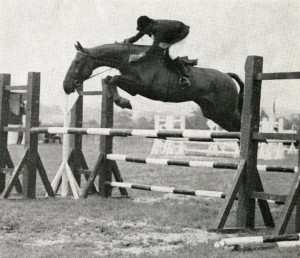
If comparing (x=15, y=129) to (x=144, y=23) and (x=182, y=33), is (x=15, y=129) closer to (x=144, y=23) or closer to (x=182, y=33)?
(x=144, y=23)

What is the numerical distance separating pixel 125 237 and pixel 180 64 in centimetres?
352

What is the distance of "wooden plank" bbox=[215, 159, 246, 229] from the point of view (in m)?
5.63

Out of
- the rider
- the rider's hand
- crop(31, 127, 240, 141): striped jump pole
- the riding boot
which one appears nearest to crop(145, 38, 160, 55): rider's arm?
the rider

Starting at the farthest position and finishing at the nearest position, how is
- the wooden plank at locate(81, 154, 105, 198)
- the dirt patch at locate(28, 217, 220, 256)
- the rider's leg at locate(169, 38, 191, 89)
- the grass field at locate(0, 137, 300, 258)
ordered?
the wooden plank at locate(81, 154, 105, 198) → the rider's leg at locate(169, 38, 191, 89) → the dirt patch at locate(28, 217, 220, 256) → the grass field at locate(0, 137, 300, 258)

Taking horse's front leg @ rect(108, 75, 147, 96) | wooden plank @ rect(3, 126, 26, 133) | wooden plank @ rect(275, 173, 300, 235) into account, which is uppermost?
horse's front leg @ rect(108, 75, 147, 96)

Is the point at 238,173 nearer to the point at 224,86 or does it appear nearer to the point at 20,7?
the point at 224,86

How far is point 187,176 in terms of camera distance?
1212 centimetres

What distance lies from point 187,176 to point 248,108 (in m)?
6.31

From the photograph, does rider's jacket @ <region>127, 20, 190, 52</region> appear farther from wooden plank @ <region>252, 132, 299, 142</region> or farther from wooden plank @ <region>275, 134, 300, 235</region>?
wooden plank @ <region>275, 134, 300, 235</region>

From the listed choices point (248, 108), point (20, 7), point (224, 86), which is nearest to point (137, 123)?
point (20, 7)

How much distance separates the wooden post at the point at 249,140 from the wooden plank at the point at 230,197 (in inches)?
2.7

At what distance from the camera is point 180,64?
807cm

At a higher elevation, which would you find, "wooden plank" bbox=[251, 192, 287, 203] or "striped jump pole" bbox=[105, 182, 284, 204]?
"wooden plank" bbox=[251, 192, 287, 203]

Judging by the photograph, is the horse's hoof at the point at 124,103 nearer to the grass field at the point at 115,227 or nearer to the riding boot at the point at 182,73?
the riding boot at the point at 182,73
